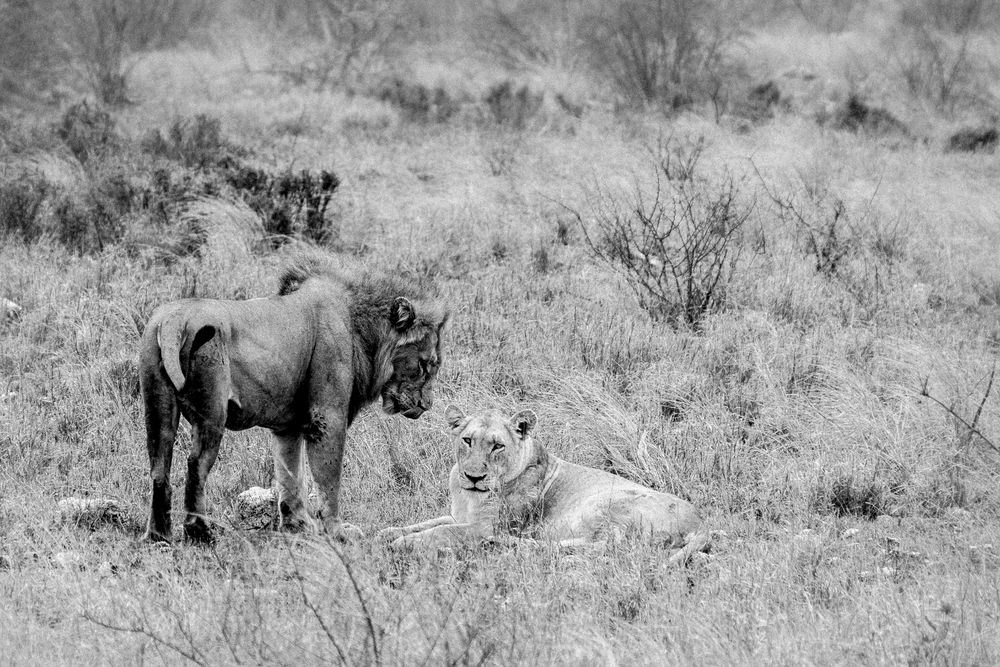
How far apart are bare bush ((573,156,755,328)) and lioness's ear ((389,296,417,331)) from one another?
11.7ft

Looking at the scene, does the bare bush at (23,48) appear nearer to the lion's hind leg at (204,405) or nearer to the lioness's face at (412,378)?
the lioness's face at (412,378)

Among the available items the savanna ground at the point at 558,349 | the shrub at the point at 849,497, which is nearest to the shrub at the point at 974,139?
the savanna ground at the point at 558,349

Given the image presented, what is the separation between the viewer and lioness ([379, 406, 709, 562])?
18.0 feet

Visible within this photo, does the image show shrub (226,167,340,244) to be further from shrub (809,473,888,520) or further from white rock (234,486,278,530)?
shrub (809,473,888,520)

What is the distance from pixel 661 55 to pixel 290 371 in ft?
54.0

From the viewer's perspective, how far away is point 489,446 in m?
5.95

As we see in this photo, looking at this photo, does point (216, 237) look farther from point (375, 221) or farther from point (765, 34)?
point (765, 34)

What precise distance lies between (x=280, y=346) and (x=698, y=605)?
6.65 ft

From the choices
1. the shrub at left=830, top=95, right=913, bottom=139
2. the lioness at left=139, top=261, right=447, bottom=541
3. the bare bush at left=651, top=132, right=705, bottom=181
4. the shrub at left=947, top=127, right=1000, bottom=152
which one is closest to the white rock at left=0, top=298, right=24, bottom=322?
the lioness at left=139, top=261, right=447, bottom=541

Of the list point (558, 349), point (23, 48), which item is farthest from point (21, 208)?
point (23, 48)

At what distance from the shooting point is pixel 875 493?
6168mm

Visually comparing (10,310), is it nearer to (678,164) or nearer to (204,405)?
(204,405)

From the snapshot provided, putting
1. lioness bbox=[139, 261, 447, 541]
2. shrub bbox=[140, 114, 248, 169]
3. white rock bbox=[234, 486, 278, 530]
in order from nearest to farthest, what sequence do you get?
lioness bbox=[139, 261, 447, 541] → white rock bbox=[234, 486, 278, 530] → shrub bbox=[140, 114, 248, 169]

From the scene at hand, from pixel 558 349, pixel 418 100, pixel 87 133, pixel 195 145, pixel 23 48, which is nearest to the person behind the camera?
pixel 558 349
